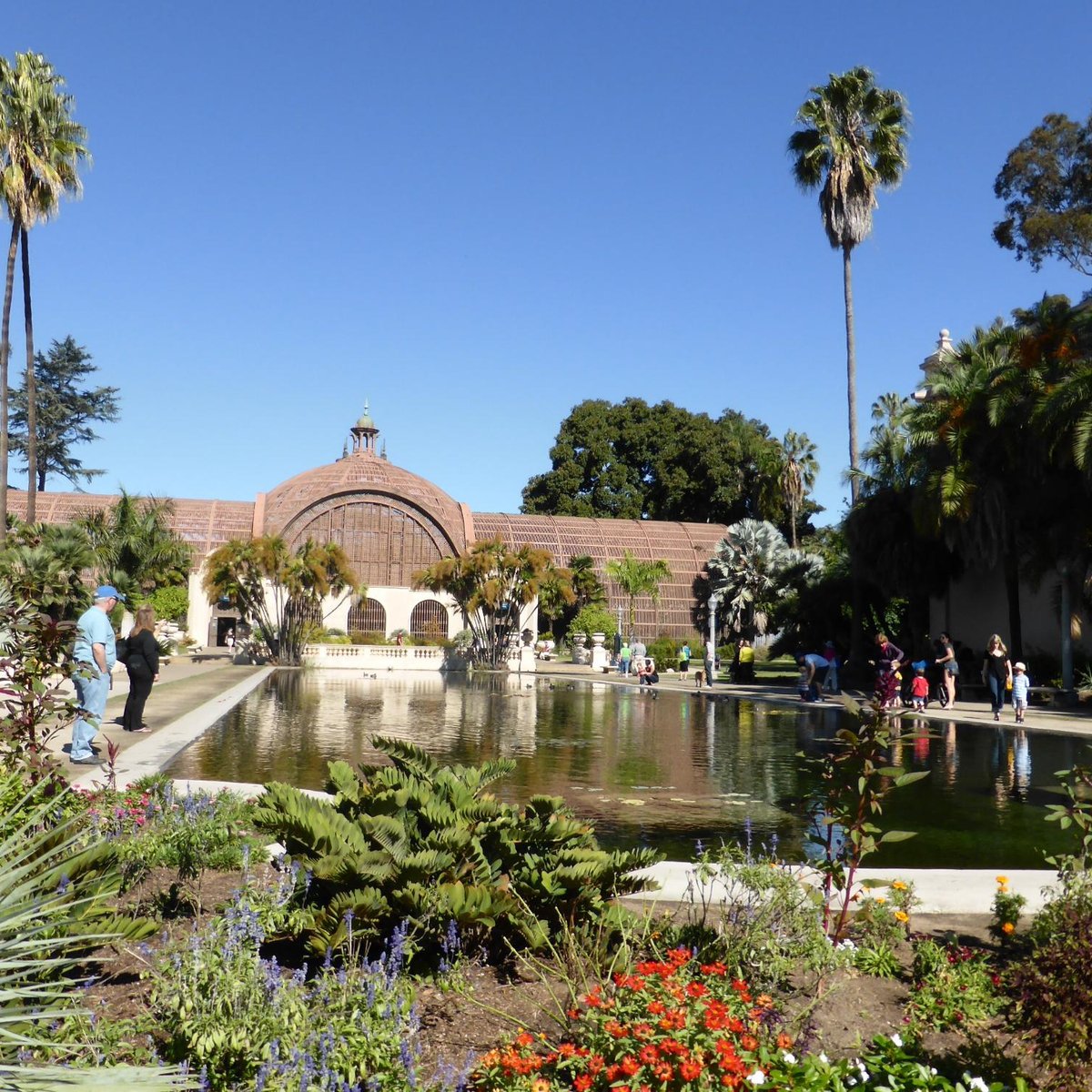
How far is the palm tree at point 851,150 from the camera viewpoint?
3231 centimetres

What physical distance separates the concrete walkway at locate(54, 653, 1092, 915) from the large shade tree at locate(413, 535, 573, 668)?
7.53 feet

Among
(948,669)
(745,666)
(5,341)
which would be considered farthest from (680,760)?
(5,341)

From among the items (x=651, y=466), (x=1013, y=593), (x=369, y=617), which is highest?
(x=651, y=466)

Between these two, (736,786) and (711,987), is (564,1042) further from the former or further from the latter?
(736,786)

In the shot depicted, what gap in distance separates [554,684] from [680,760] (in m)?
19.2

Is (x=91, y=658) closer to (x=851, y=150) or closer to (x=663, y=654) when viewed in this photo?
(x=851, y=150)

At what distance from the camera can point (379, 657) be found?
129 feet

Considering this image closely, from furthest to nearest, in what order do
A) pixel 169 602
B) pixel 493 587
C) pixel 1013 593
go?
pixel 169 602, pixel 493 587, pixel 1013 593

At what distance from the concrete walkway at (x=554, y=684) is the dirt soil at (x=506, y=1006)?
22.6 inches

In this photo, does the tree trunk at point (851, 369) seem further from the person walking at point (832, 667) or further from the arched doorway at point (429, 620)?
the arched doorway at point (429, 620)

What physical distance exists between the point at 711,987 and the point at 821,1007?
470 millimetres

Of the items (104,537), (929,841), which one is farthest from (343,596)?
(929,841)

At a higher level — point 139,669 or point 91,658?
point 91,658

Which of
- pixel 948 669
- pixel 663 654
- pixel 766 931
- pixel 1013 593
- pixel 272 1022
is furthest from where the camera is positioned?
pixel 663 654
